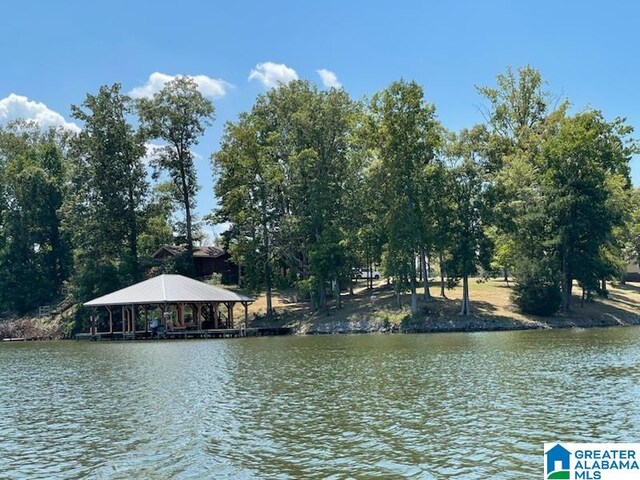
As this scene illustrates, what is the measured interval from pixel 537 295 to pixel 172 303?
1112 inches

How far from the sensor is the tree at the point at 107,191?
63.3m

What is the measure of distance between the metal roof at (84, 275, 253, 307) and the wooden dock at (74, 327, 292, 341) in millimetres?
2713

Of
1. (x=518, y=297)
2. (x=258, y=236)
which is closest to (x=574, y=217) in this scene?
(x=518, y=297)

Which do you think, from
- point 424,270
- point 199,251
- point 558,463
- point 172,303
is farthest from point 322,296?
point 558,463

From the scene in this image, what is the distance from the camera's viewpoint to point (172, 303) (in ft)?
165

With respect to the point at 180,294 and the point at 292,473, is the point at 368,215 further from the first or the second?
the point at 292,473

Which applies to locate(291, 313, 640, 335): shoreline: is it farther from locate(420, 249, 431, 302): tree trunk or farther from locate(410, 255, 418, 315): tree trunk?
locate(420, 249, 431, 302): tree trunk

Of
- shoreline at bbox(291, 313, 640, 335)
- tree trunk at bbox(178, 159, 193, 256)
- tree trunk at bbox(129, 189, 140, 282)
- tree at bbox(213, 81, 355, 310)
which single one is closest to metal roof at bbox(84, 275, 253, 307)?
tree at bbox(213, 81, 355, 310)

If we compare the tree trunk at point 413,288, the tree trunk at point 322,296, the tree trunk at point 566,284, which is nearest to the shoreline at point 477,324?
the tree trunk at point 566,284

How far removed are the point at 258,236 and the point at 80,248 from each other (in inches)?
775

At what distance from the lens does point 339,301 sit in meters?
58.3

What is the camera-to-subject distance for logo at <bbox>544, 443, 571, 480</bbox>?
951 cm

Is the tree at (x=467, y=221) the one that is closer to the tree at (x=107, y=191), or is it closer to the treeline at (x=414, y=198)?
the treeline at (x=414, y=198)

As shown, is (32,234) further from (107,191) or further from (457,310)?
(457,310)
